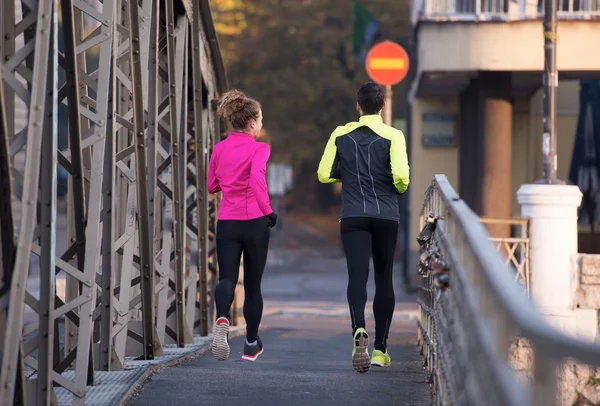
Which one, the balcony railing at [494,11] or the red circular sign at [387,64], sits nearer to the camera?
the balcony railing at [494,11]

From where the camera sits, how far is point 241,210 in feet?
27.0

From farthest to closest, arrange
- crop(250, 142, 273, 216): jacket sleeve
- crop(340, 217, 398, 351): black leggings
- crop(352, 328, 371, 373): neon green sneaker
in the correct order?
crop(250, 142, 273, 216): jacket sleeve < crop(340, 217, 398, 351): black leggings < crop(352, 328, 371, 373): neon green sneaker

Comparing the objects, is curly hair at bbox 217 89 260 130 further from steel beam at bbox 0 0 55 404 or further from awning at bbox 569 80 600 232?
awning at bbox 569 80 600 232

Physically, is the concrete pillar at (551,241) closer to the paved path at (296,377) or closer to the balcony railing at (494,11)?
the paved path at (296,377)

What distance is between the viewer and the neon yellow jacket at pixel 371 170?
802cm

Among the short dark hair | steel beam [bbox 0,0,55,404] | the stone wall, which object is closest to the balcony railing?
the stone wall

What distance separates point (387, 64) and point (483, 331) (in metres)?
19.9

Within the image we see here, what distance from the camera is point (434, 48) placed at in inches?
828

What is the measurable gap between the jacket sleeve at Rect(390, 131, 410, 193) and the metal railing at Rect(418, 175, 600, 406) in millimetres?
1327

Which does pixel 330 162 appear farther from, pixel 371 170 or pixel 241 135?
pixel 241 135

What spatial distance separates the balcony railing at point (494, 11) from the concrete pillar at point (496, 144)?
3.81ft

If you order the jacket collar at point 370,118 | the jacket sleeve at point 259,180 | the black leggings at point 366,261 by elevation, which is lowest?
the black leggings at point 366,261

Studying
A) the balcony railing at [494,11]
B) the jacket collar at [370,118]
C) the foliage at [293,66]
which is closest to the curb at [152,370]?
the jacket collar at [370,118]

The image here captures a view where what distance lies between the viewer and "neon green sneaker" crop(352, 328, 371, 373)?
309 inches
